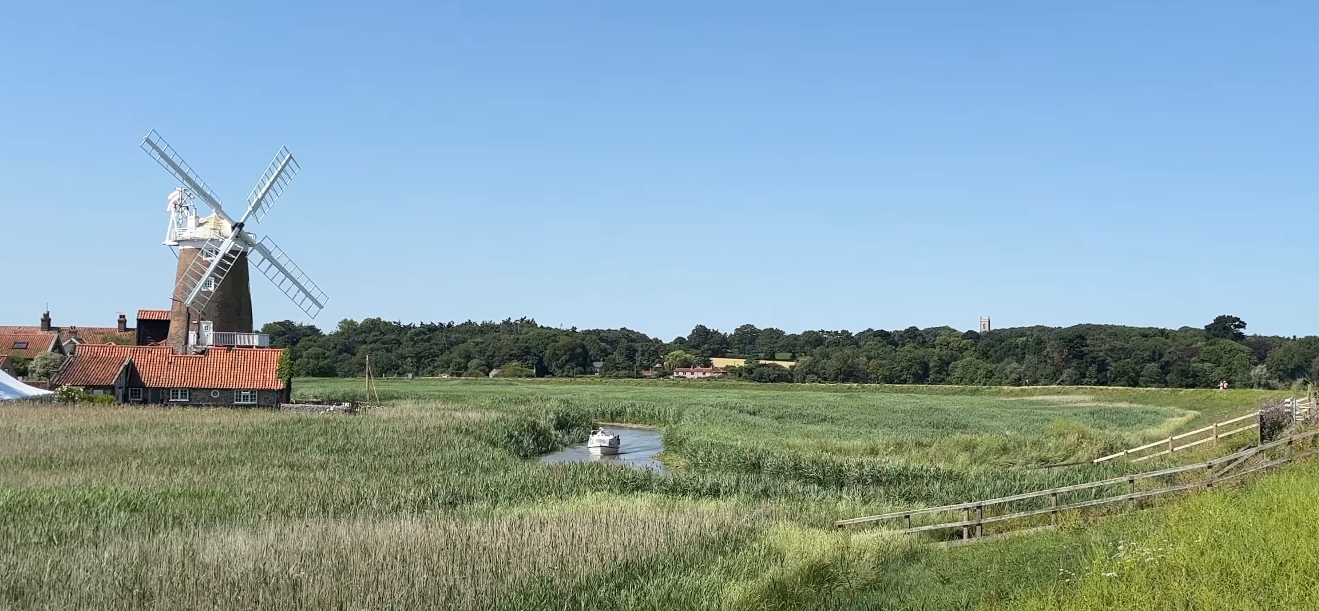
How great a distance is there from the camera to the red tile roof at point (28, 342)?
6131 centimetres

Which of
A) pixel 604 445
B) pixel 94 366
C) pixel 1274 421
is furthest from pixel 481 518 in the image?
pixel 94 366

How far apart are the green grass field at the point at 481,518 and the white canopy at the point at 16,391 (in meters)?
4.71

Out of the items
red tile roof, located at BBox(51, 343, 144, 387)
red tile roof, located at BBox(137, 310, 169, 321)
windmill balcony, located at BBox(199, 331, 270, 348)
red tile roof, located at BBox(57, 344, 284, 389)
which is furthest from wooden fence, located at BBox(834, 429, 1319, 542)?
red tile roof, located at BBox(137, 310, 169, 321)

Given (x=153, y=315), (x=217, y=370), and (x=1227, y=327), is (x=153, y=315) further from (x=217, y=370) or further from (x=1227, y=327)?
(x=1227, y=327)

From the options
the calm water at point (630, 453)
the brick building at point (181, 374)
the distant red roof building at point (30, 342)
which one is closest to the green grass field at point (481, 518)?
the calm water at point (630, 453)

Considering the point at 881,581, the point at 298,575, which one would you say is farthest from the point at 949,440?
the point at 298,575

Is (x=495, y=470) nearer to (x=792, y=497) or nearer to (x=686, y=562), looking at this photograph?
(x=792, y=497)

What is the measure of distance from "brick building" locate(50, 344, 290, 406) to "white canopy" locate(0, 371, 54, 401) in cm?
329

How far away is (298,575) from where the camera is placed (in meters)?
11.5

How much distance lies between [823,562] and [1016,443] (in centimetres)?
2040

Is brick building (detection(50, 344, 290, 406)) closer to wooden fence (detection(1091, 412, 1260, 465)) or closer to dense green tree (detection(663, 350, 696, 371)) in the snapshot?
wooden fence (detection(1091, 412, 1260, 465))

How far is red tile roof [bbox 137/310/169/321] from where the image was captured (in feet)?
201

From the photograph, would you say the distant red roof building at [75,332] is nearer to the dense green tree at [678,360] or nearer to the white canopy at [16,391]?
the white canopy at [16,391]

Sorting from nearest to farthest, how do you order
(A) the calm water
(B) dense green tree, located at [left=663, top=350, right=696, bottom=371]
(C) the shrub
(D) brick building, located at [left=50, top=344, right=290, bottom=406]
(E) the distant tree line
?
(C) the shrub < (A) the calm water < (D) brick building, located at [left=50, top=344, right=290, bottom=406] < (E) the distant tree line < (B) dense green tree, located at [left=663, top=350, right=696, bottom=371]
